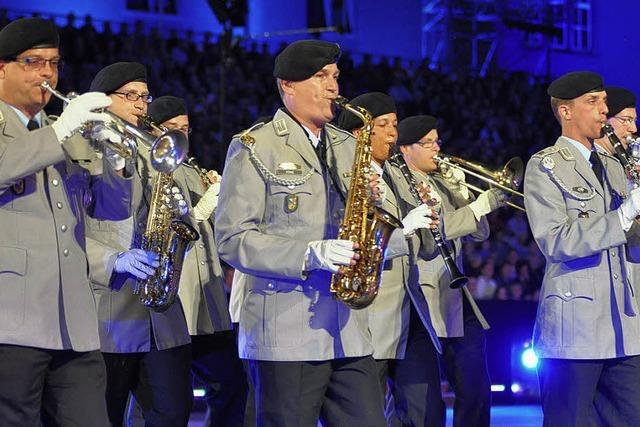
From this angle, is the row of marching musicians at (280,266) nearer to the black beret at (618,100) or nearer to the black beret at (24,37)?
the black beret at (24,37)

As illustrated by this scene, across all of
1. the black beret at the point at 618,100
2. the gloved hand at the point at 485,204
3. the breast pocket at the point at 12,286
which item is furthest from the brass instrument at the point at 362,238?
the black beret at the point at 618,100

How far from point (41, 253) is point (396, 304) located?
263 centimetres

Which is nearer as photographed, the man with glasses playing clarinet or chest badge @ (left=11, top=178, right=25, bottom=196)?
the man with glasses playing clarinet

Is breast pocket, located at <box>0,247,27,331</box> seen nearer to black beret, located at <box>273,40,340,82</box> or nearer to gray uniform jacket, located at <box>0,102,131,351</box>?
gray uniform jacket, located at <box>0,102,131,351</box>

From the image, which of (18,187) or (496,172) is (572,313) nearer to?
(496,172)

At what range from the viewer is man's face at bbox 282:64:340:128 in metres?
5.05

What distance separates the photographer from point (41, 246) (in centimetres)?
430

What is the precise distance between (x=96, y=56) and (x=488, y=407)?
952 centimetres

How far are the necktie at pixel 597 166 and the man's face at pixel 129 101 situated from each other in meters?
2.28

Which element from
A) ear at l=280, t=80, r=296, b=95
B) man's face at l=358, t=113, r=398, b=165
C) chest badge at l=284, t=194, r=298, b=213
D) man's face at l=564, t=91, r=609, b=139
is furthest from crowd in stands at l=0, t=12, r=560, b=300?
chest badge at l=284, t=194, r=298, b=213

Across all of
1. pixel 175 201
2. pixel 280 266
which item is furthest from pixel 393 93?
pixel 280 266

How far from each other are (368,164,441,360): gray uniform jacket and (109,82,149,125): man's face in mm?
1386

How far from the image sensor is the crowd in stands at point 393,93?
13484 millimetres

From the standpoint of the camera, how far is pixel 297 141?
497 cm
